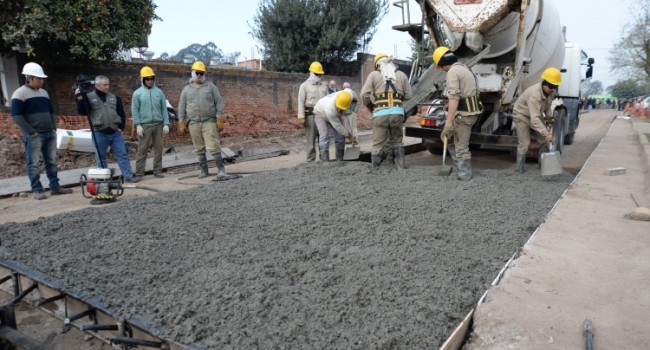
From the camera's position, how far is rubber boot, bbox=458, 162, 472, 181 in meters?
5.48

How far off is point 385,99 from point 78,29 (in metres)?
6.21

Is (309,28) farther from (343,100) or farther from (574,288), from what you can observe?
(574,288)

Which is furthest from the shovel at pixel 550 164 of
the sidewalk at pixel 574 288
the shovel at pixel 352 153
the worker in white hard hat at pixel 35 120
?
the worker in white hard hat at pixel 35 120

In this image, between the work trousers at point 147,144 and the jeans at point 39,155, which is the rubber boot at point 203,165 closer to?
the work trousers at point 147,144

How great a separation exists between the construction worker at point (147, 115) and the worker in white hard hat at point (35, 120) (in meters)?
1.29

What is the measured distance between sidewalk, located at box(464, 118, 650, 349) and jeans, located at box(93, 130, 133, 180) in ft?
17.8

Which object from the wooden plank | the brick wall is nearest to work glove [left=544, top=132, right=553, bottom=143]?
the wooden plank

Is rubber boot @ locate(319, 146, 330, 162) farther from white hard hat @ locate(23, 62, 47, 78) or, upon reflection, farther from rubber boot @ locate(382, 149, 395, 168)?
white hard hat @ locate(23, 62, 47, 78)

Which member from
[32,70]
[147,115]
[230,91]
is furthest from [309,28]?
[32,70]

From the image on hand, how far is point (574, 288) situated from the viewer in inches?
103

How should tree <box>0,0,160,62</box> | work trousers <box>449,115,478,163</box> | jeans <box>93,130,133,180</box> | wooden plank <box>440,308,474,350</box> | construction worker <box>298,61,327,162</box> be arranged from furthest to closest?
tree <box>0,0,160,62</box>
construction worker <box>298,61,327,162</box>
jeans <box>93,130,133,180</box>
work trousers <box>449,115,478,163</box>
wooden plank <box>440,308,474,350</box>

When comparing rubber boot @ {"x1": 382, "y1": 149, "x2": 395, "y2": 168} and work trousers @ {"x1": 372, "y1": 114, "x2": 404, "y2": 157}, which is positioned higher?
work trousers @ {"x1": 372, "y1": 114, "x2": 404, "y2": 157}

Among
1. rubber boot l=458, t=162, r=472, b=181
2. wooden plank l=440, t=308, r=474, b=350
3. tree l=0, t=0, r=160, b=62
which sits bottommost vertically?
wooden plank l=440, t=308, r=474, b=350

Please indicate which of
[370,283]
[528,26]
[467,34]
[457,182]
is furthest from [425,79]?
[370,283]
